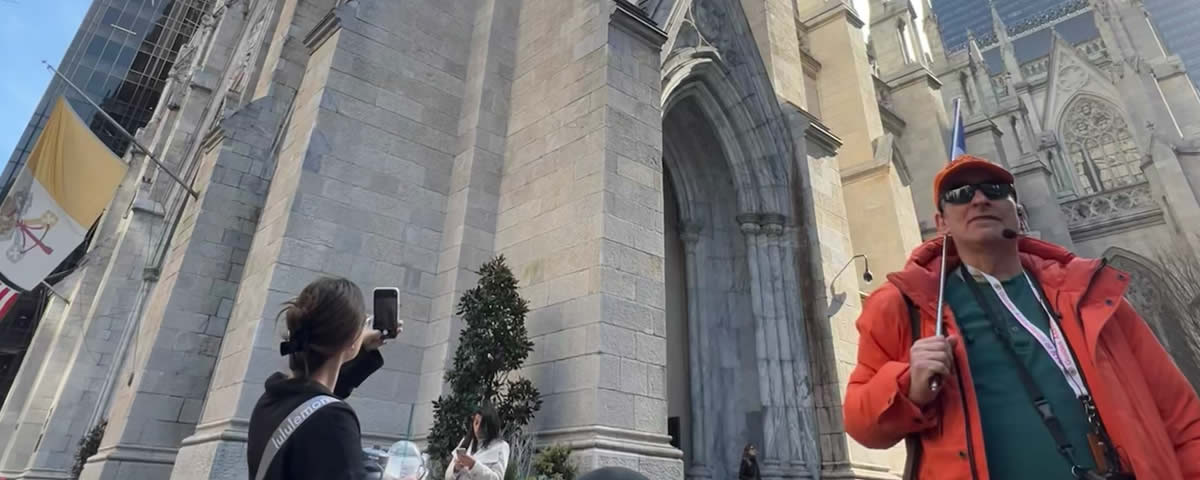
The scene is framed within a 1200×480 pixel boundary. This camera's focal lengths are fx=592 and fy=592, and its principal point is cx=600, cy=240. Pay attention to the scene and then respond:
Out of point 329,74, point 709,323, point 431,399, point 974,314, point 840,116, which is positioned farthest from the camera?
point 840,116

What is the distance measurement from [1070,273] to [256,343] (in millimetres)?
6731

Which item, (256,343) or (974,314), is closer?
(974,314)

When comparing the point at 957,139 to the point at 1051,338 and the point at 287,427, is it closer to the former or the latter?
the point at 1051,338

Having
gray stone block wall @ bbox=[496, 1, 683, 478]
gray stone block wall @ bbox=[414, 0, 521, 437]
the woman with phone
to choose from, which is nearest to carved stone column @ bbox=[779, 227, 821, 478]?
gray stone block wall @ bbox=[496, 1, 683, 478]

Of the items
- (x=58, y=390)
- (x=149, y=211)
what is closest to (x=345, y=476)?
(x=149, y=211)

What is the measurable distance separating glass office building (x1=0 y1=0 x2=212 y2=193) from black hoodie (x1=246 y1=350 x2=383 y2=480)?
36.8 metres

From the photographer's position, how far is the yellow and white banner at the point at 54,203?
10.1 m

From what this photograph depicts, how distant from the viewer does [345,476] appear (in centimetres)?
153

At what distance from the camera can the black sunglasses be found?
1725 millimetres

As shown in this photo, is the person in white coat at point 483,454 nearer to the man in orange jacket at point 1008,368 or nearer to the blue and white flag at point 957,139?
the man in orange jacket at point 1008,368

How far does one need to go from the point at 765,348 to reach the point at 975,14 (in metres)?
68.5

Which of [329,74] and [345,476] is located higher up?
[329,74]

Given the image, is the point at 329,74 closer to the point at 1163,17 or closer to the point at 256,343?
the point at 256,343

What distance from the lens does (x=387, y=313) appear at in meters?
2.67
